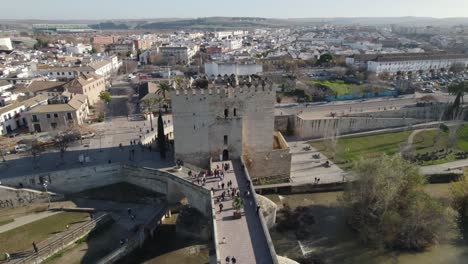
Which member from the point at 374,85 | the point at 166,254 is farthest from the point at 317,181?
the point at 374,85

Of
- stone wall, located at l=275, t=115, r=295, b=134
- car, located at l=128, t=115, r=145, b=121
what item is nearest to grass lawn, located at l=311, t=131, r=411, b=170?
stone wall, located at l=275, t=115, r=295, b=134

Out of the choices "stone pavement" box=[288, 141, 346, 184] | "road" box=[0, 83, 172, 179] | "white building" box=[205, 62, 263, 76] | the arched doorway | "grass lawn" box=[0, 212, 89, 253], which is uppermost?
"white building" box=[205, 62, 263, 76]

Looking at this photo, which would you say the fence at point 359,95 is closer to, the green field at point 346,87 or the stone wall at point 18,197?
the green field at point 346,87

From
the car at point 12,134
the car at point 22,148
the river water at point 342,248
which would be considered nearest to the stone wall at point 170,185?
the river water at point 342,248

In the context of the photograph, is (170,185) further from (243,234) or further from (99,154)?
(243,234)

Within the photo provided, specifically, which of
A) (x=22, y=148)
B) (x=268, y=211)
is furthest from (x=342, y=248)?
(x=22, y=148)

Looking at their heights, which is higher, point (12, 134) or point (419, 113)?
point (12, 134)

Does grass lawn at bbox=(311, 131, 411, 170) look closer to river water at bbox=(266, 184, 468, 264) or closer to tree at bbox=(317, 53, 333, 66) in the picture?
river water at bbox=(266, 184, 468, 264)
